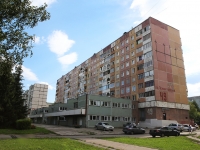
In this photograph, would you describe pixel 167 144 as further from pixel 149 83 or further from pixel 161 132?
pixel 149 83

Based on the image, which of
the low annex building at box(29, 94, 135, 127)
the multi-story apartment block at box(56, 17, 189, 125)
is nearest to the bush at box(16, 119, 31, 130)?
the low annex building at box(29, 94, 135, 127)

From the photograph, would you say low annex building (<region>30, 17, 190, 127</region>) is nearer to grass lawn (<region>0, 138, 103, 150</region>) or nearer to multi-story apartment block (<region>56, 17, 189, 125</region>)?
multi-story apartment block (<region>56, 17, 189, 125</region>)

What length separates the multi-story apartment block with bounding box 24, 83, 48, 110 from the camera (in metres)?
105

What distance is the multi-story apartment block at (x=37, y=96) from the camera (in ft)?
345

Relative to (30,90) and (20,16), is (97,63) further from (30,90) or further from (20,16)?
(20,16)

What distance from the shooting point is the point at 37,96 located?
10656 cm

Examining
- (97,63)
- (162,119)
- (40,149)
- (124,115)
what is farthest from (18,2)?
(97,63)

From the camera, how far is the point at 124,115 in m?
52.7

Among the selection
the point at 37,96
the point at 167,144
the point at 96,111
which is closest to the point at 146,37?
the point at 96,111

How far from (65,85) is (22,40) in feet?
355

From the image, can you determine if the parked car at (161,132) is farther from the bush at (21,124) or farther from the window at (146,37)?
the window at (146,37)

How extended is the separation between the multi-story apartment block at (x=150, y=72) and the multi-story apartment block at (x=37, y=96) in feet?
154

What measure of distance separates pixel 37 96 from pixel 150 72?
7250cm

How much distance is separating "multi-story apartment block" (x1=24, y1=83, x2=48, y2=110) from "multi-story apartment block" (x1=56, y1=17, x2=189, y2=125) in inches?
1845
